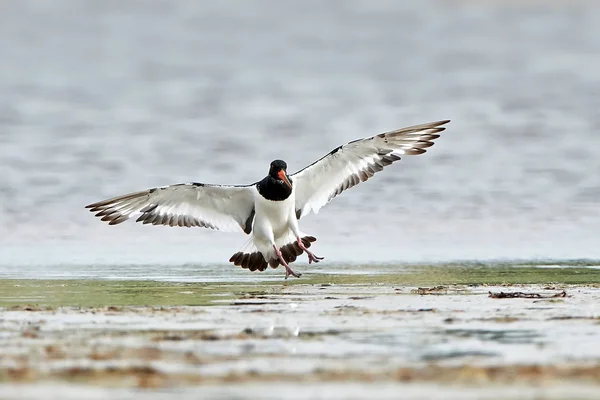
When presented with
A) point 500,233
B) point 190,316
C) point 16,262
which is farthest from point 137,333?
point 500,233

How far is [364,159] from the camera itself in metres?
17.0

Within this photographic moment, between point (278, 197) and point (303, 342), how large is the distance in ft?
24.8

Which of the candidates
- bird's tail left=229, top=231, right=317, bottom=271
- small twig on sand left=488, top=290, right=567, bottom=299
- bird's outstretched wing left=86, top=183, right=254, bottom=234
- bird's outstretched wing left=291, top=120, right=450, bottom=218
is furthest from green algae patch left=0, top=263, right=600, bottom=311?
small twig on sand left=488, top=290, right=567, bottom=299

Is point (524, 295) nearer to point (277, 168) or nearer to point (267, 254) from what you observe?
point (277, 168)

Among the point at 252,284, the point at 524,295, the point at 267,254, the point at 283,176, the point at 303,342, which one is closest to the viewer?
the point at 303,342

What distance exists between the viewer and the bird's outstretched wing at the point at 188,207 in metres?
17.0

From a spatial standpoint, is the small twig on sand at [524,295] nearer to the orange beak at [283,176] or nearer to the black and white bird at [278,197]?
the black and white bird at [278,197]

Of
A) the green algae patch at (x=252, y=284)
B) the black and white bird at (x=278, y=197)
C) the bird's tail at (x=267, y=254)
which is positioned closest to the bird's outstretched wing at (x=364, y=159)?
the black and white bird at (x=278, y=197)

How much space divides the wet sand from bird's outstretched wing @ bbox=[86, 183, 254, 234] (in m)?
2.07

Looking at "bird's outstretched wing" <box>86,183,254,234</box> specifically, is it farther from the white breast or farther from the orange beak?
the orange beak

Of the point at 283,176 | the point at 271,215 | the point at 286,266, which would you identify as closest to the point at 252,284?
the point at 286,266

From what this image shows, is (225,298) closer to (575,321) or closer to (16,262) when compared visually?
(575,321)

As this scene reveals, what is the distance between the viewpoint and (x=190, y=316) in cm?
1160

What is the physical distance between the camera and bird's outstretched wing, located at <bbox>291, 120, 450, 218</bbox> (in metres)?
16.8
